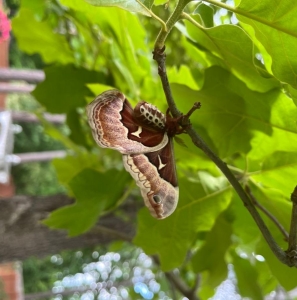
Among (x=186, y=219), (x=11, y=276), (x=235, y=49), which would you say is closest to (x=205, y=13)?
(x=235, y=49)

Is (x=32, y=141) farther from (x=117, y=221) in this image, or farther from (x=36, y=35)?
(x=36, y=35)

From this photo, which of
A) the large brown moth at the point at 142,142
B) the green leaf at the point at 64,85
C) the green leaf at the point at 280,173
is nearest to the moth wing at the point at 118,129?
the large brown moth at the point at 142,142

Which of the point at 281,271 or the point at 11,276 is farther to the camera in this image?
the point at 11,276

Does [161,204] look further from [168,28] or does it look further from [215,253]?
[215,253]

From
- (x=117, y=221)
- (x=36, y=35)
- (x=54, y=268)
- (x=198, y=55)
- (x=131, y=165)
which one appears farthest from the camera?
(x=54, y=268)

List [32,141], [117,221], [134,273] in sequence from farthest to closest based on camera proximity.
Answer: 1. [32,141]
2. [134,273]
3. [117,221]

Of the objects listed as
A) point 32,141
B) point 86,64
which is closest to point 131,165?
point 86,64

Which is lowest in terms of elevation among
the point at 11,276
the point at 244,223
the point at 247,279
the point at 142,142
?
the point at 11,276

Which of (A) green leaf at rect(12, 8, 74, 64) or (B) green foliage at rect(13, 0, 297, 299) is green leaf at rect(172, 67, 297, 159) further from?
(A) green leaf at rect(12, 8, 74, 64)

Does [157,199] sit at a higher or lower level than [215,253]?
higher
